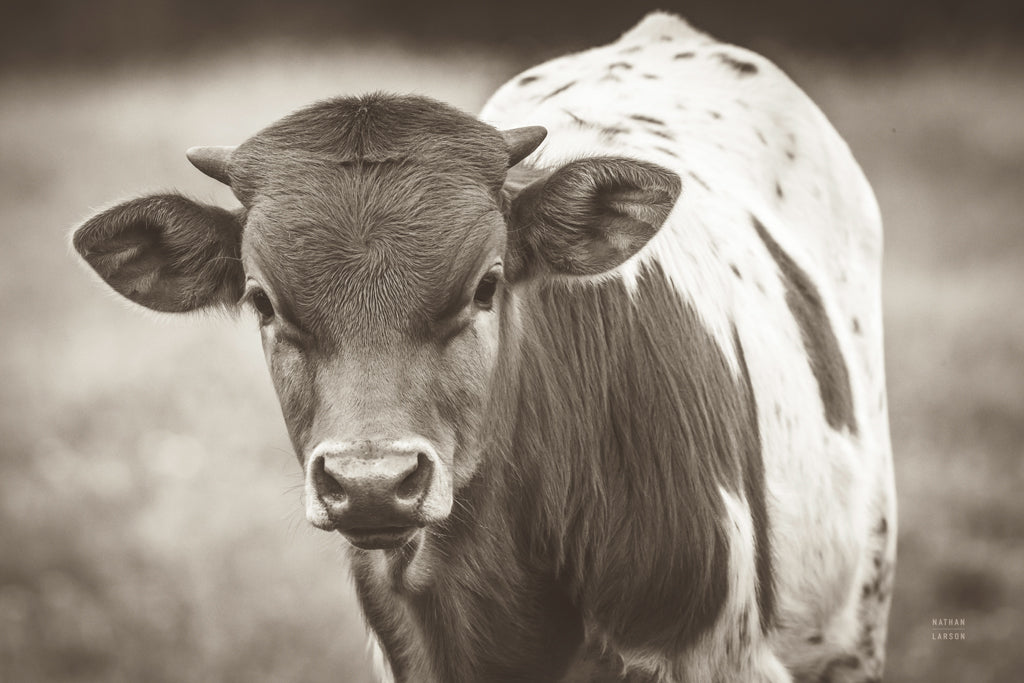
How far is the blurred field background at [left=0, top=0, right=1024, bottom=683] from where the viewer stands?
6.71 m

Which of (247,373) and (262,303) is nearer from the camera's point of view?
(262,303)

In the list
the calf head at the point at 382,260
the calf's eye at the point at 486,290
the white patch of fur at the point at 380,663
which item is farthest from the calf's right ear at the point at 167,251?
the white patch of fur at the point at 380,663

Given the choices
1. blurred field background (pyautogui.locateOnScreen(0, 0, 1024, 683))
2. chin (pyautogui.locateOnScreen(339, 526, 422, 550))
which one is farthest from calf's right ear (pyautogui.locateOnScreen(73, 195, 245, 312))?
chin (pyautogui.locateOnScreen(339, 526, 422, 550))

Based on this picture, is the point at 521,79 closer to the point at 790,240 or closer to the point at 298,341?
the point at 790,240

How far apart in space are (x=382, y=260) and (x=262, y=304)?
44 centimetres

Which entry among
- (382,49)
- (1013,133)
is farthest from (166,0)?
(1013,133)

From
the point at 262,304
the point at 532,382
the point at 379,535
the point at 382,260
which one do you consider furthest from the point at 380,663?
the point at 382,260

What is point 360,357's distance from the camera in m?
3.21

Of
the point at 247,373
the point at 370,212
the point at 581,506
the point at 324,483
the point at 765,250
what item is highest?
the point at 370,212

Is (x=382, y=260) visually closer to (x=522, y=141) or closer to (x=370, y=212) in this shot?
(x=370, y=212)

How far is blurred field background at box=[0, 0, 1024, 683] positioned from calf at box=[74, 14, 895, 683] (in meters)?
0.58

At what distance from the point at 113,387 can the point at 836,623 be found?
21.8 ft

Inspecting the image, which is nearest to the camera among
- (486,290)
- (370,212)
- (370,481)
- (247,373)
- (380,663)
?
(370,481)

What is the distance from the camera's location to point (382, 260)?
327cm
